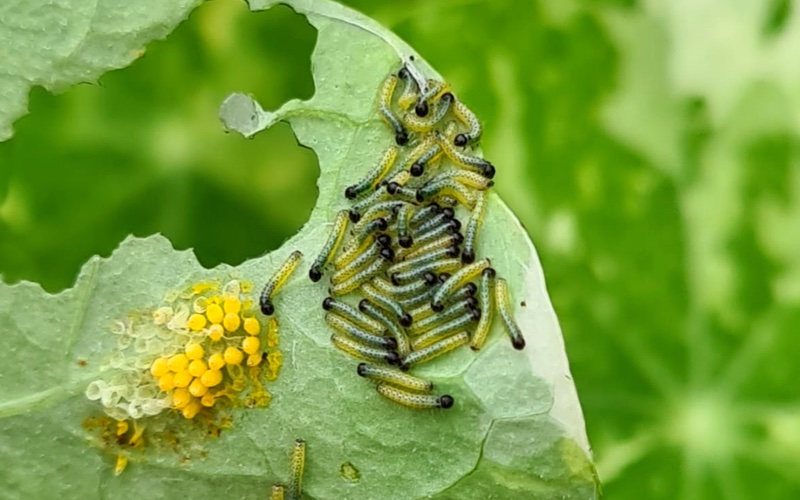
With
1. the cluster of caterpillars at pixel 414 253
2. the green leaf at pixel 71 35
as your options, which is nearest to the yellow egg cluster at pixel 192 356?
the cluster of caterpillars at pixel 414 253

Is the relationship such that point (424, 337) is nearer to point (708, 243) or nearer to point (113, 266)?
point (113, 266)

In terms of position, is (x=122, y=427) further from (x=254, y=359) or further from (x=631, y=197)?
(x=631, y=197)

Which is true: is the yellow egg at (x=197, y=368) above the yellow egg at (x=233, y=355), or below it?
below

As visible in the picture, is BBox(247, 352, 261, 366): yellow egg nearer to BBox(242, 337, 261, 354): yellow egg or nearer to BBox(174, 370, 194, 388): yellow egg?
BBox(242, 337, 261, 354): yellow egg

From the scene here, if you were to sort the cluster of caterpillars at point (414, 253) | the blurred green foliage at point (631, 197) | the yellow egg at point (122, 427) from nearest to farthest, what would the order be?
the cluster of caterpillars at point (414, 253), the yellow egg at point (122, 427), the blurred green foliage at point (631, 197)

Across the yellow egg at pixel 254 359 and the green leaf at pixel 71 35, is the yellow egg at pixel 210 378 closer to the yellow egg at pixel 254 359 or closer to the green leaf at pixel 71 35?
the yellow egg at pixel 254 359

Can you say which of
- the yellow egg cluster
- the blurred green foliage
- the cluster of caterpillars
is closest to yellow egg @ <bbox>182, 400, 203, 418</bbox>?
the yellow egg cluster
